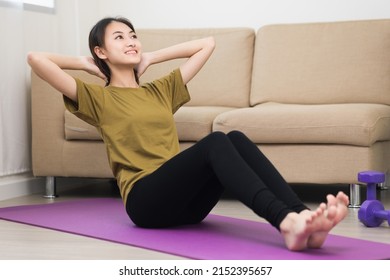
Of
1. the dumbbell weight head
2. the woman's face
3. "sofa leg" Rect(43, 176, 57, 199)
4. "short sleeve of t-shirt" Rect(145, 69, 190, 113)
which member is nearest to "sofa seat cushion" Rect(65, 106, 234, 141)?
"sofa leg" Rect(43, 176, 57, 199)

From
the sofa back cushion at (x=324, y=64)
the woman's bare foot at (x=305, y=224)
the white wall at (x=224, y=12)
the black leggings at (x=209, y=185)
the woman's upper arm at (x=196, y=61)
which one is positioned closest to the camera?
the woman's bare foot at (x=305, y=224)

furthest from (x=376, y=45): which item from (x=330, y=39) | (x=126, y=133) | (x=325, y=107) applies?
(x=126, y=133)

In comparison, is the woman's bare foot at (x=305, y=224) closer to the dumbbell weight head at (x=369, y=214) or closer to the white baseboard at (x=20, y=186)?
the dumbbell weight head at (x=369, y=214)

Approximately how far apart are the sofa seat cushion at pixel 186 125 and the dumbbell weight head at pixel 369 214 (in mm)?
966

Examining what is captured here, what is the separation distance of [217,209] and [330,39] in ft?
3.83

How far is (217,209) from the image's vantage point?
10.6ft

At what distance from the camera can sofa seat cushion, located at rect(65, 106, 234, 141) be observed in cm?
343

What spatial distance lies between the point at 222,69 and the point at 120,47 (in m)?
1.33

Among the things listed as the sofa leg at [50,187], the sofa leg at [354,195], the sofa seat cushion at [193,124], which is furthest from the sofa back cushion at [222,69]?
the sofa leg at [354,195]

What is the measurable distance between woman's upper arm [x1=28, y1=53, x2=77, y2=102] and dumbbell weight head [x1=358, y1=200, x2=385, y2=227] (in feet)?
3.66

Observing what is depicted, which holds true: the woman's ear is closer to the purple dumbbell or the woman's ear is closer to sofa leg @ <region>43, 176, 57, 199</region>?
the purple dumbbell

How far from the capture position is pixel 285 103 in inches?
149

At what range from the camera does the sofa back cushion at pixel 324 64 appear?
3.67 m

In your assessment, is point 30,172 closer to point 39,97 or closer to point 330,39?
point 39,97
